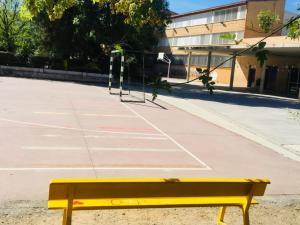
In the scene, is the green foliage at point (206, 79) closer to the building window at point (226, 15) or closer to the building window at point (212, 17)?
the building window at point (212, 17)

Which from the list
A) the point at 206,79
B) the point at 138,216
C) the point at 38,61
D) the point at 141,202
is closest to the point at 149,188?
the point at 141,202

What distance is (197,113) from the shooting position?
19.7 metres

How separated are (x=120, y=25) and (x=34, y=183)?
88.6 ft

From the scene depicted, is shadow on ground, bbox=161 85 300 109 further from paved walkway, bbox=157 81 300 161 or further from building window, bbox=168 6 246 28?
building window, bbox=168 6 246 28

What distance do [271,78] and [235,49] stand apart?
41.3ft

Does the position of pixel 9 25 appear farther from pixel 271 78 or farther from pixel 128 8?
pixel 128 8

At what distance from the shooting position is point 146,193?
4.43 m

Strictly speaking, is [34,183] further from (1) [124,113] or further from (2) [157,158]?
(1) [124,113]

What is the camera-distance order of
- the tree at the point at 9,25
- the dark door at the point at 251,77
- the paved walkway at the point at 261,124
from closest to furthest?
1. the paved walkway at the point at 261,124
2. the tree at the point at 9,25
3. the dark door at the point at 251,77

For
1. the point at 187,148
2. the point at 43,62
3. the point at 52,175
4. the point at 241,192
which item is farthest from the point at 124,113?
the point at 43,62

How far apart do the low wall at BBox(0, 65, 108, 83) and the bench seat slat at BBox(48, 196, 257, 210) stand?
30.7 metres

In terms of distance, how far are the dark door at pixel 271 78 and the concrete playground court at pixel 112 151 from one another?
30.2 m

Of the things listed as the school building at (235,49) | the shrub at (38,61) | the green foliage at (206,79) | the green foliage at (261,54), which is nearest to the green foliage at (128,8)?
the green foliage at (206,79)

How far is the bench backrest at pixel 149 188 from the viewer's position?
413 centimetres
